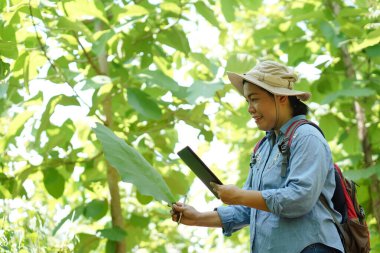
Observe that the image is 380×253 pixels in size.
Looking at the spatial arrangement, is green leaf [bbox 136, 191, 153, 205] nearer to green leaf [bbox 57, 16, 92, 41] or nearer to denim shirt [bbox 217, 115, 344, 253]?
green leaf [bbox 57, 16, 92, 41]

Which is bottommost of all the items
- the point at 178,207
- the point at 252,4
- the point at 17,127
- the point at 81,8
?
the point at 17,127

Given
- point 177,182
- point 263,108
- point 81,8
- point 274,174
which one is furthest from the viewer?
point 177,182

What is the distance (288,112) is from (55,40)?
7.20 ft

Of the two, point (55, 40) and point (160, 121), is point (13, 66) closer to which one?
point (55, 40)

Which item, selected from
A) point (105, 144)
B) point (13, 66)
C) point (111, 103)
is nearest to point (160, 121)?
point (111, 103)

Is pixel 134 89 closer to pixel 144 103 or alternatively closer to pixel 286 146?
pixel 144 103

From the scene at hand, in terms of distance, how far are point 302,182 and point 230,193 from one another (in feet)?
0.88

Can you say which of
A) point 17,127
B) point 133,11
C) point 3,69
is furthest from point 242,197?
point 17,127

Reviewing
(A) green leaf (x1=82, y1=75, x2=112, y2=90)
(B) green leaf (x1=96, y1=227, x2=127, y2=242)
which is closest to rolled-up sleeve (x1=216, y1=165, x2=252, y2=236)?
(A) green leaf (x1=82, y1=75, x2=112, y2=90)

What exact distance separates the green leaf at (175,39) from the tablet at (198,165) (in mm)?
2023

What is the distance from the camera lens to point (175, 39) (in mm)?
4859

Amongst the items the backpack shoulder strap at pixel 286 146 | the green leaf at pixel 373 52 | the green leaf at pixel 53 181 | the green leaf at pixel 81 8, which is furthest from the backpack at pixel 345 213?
the green leaf at pixel 53 181

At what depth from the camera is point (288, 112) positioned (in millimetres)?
2998

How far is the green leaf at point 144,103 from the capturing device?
176 inches
